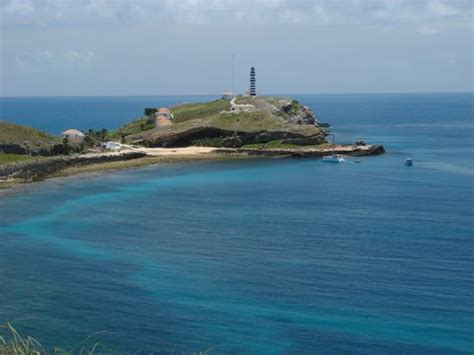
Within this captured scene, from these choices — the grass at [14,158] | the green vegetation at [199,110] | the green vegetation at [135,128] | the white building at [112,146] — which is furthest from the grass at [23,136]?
the green vegetation at [199,110]

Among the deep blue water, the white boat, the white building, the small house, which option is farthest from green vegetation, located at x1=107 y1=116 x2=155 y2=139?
the deep blue water

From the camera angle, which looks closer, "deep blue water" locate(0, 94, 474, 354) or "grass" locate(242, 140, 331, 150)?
"deep blue water" locate(0, 94, 474, 354)

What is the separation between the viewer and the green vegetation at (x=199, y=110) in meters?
124

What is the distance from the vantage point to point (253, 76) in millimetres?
148375

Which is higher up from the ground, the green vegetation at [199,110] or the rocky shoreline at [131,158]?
the green vegetation at [199,110]

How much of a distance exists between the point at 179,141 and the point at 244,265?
233 feet

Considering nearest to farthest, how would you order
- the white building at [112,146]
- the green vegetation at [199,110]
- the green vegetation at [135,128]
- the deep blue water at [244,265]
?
1. the deep blue water at [244,265]
2. the white building at [112,146]
3. the green vegetation at [135,128]
4. the green vegetation at [199,110]

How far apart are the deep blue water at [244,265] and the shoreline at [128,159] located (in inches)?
167

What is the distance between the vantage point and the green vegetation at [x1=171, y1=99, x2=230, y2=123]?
12450cm

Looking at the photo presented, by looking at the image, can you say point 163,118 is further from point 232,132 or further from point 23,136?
point 23,136

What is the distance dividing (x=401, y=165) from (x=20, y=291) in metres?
63.3

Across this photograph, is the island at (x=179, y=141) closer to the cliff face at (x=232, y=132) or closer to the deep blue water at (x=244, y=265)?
the cliff face at (x=232, y=132)

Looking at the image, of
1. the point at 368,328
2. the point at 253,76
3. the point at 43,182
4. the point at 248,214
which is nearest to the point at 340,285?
the point at 368,328

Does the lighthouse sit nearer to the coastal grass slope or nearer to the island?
the island
